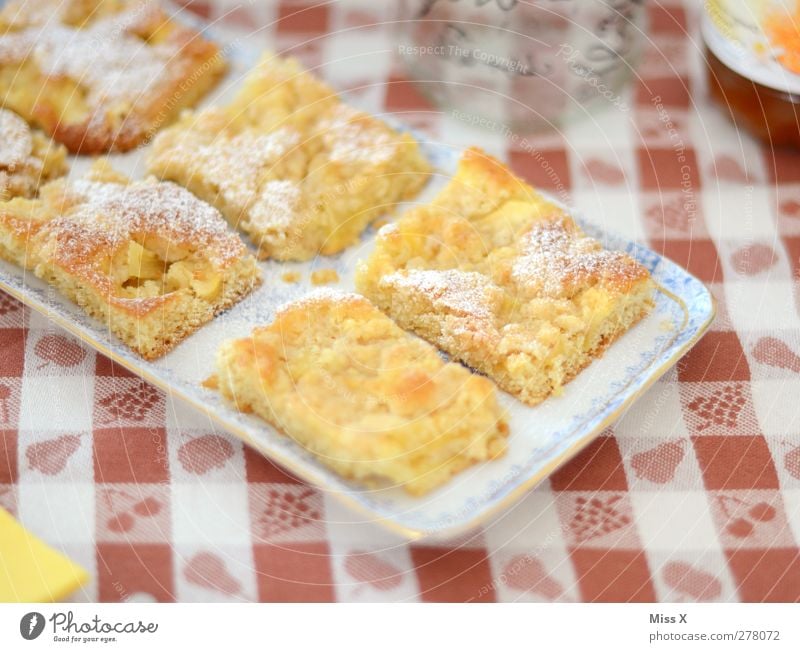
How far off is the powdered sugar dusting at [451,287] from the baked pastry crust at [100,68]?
1095 millimetres

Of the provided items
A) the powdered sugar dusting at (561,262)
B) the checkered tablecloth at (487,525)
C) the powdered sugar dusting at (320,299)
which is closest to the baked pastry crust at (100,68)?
the checkered tablecloth at (487,525)

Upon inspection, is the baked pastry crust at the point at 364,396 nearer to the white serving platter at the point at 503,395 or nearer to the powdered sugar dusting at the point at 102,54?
the white serving platter at the point at 503,395

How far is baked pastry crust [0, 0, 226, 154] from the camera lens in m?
3.16

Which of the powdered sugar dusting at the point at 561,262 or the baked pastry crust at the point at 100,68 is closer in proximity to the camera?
the powdered sugar dusting at the point at 561,262

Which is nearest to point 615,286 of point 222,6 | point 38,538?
point 38,538

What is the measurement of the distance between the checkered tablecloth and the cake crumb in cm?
54

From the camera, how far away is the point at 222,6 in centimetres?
376

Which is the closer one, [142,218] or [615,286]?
[615,286]

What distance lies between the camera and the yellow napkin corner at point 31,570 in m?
2.19

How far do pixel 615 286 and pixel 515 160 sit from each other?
86 centimetres

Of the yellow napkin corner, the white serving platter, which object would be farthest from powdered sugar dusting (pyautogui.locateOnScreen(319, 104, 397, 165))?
the yellow napkin corner

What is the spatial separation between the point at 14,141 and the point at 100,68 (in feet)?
1.40

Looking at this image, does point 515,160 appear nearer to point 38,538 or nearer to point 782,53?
point 782,53

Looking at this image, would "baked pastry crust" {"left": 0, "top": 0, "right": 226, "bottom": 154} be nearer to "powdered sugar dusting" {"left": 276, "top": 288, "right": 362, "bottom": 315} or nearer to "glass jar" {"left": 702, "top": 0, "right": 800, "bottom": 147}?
"powdered sugar dusting" {"left": 276, "top": 288, "right": 362, "bottom": 315}
